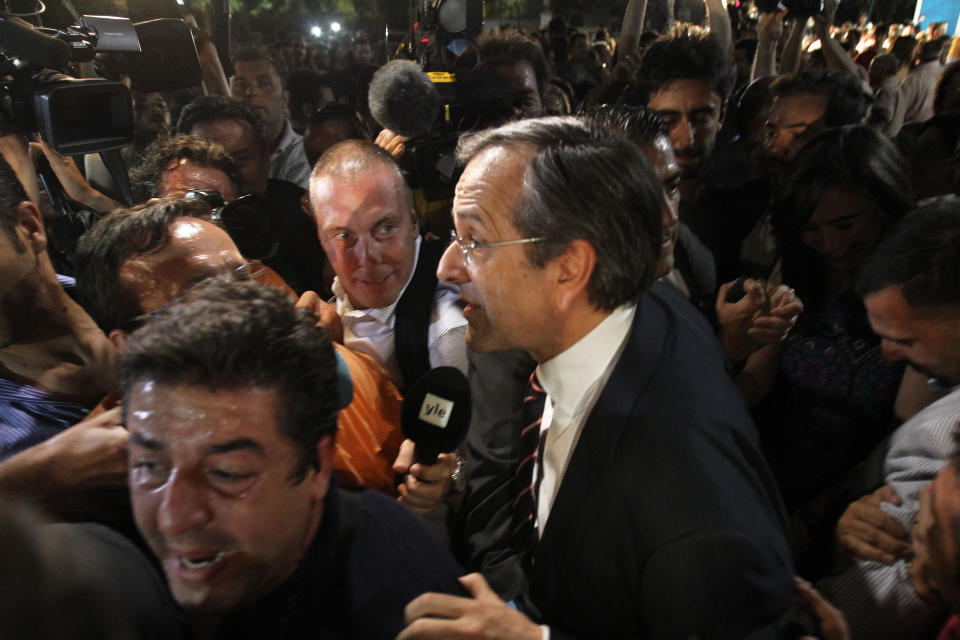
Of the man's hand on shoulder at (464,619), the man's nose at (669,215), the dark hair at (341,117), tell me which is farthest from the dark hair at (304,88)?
the man's hand on shoulder at (464,619)

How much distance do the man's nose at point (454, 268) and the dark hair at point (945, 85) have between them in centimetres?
400

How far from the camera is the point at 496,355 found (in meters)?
1.72

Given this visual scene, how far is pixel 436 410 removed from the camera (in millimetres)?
1367

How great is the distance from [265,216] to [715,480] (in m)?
1.99

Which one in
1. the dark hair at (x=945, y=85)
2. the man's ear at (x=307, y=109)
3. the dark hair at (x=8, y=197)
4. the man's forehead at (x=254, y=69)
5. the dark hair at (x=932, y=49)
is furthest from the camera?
the dark hair at (x=932, y=49)

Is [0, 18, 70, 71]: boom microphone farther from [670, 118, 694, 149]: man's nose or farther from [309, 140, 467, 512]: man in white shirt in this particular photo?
[670, 118, 694, 149]: man's nose

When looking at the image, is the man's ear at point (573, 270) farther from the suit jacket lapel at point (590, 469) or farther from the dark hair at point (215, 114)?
the dark hair at point (215, 114)

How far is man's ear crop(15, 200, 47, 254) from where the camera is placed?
5.48 feet

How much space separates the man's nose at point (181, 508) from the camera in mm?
928

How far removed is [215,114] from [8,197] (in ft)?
5.12

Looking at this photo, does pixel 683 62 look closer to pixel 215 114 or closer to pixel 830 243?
pixel 830 243

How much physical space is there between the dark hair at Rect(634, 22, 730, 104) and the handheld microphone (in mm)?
2070

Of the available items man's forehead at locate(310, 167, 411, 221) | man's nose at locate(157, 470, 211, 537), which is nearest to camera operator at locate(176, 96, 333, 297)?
man's forehead at locate(310, 167, 411, 221)

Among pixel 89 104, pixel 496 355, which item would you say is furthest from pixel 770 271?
pixel 89 104
